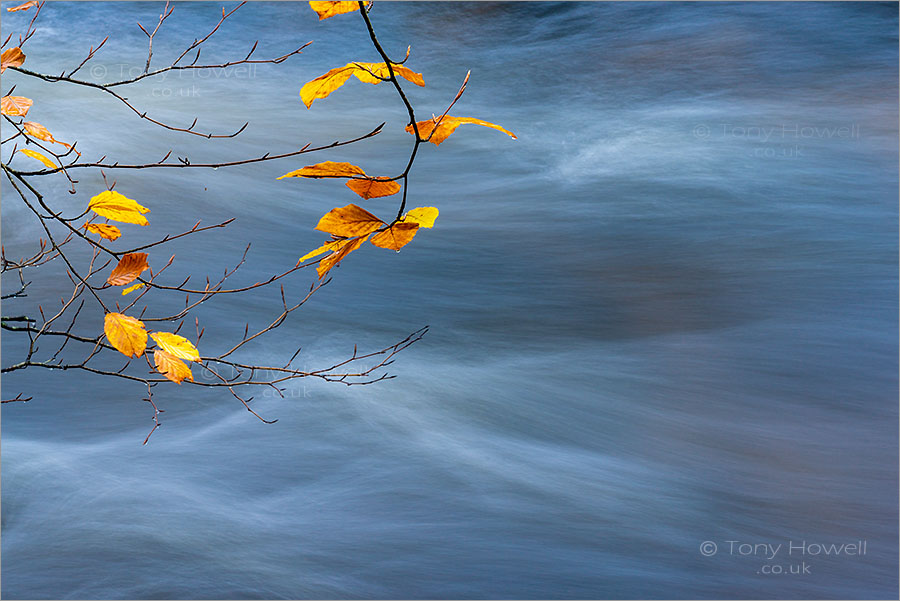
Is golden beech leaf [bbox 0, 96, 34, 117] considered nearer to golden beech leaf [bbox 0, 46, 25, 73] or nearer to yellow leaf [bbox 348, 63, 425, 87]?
golden beech leaf [bbox 0, 46, 25, 73]

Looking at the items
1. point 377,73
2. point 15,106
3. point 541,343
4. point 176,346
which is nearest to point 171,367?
point 176,346

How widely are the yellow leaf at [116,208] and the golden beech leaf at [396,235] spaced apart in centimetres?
36

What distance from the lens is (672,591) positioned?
6.10ft

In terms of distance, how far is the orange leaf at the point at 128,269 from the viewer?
3.11 ft

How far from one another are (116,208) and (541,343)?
2.36 m

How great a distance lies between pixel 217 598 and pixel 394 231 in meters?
1.40

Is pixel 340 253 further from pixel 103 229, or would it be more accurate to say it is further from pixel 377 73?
pixel 103 229

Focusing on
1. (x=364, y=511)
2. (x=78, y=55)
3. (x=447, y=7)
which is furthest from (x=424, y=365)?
(x=78, y=55)

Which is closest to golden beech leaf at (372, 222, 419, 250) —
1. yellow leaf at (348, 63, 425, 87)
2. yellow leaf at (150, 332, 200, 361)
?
yellow leaf at (348, 63, 425, 87)

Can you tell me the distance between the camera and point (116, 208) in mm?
904

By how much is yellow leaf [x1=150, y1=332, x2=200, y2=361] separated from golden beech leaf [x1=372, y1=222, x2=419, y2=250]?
0.31 meters

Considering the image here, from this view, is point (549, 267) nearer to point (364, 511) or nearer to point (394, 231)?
point (364, 511)

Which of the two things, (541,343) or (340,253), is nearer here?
(340,253)

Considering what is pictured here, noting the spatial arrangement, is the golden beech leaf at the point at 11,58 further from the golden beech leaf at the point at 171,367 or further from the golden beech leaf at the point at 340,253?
the golden beech leaf at the point at 340,253
